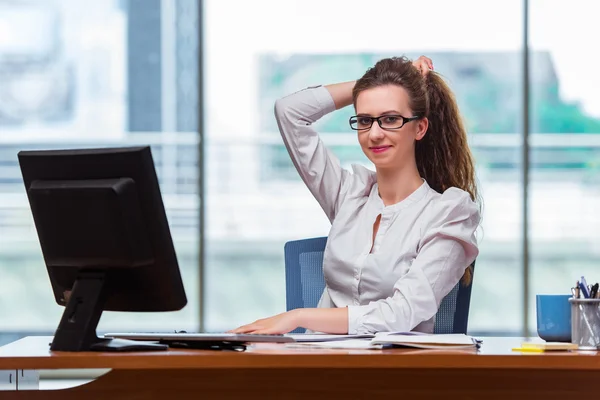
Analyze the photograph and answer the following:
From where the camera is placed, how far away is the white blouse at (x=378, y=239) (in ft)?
7.18

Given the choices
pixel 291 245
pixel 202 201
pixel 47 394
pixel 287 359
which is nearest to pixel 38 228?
pixel 47 394

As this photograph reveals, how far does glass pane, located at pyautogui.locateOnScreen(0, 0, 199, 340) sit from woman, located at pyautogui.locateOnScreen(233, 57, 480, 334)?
2.03 meters

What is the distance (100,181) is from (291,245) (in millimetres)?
992

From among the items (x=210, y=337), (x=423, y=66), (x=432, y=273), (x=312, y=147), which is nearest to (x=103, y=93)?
(x=312, y=147)

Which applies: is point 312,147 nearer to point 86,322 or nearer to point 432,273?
point 432,273

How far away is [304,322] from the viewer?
206 centimetres

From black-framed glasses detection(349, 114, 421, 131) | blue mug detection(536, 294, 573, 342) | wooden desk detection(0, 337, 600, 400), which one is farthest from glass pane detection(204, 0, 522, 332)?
wooden desk detection(0, 337, 600, 400)

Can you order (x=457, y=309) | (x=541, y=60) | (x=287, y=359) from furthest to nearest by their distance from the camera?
(x=541, y=60), (x=457, y=309), (x=287, y=359)

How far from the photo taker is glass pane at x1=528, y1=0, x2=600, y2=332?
15.2 ft

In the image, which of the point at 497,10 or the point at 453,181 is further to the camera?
the point at 497,10

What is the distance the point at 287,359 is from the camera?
1602mm

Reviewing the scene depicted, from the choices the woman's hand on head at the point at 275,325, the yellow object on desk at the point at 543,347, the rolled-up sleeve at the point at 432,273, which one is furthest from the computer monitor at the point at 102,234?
the yellow object on desk at the point at 543,347

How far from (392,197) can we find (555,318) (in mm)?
737

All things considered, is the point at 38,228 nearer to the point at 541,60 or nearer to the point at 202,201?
the point at 202,201
